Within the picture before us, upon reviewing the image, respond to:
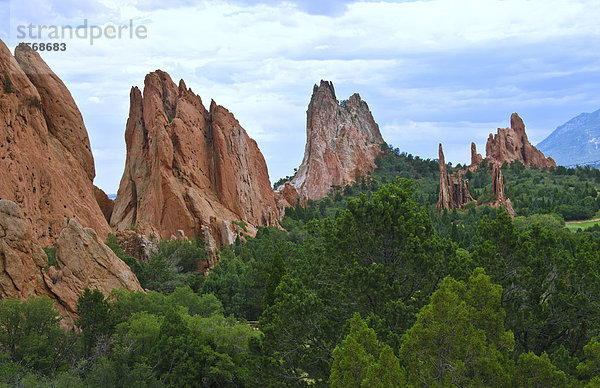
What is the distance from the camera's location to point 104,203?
69938 mm

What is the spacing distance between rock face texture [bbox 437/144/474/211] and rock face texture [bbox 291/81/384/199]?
40113mm

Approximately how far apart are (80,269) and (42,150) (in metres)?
23.4

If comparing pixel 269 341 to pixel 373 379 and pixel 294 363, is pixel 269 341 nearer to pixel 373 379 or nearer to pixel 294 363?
pixel 294 363

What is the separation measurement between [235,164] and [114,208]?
664 inches

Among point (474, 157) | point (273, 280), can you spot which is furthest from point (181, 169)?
point (474, 157)

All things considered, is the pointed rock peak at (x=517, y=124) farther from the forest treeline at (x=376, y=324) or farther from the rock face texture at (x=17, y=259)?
the rock face texture at (x=17, y=259)

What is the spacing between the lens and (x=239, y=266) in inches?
2010

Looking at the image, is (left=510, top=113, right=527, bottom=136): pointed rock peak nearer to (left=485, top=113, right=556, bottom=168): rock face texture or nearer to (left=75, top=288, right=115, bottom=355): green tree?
(left=485, top=113, right=556, bottom=168): rock face texture

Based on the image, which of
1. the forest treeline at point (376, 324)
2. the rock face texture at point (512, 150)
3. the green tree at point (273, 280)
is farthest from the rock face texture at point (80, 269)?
the rock face texture at point (512, 150)

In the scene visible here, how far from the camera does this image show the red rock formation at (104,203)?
6888 cm

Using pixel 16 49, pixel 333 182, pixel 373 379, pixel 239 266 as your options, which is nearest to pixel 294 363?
pixel 373 379

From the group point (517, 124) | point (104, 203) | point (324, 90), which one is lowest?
point (104, 203)

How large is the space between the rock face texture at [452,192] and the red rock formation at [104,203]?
195ft

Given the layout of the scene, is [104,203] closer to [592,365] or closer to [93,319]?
[93,319]
